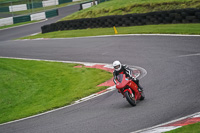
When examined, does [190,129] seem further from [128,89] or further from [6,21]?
[6,21]

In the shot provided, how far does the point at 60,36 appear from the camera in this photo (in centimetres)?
2761

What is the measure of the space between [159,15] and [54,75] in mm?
10119

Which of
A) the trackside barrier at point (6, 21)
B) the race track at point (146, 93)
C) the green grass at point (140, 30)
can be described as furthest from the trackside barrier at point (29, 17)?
the race track at point (146, 93)

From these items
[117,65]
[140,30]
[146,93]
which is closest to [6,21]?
[140,30]

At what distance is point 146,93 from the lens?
1078cm

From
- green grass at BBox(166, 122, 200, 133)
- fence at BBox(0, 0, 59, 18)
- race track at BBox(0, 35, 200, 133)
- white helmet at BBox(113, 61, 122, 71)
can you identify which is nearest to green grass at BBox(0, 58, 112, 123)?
race track at BBox(0, 35, 200, 133)

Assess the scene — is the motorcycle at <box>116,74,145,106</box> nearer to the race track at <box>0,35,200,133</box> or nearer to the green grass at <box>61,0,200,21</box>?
the race track at <box>0,35,200,133</box>

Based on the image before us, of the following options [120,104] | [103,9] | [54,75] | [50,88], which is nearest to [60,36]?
[103,9]

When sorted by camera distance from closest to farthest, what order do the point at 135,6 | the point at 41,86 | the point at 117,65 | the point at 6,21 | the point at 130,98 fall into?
the point at 130,98, the point at 117,65, the point at 41,86, the point at 135,6, the point at 6,21

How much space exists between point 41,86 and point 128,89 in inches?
233

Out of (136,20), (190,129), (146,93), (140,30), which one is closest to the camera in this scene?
(190,129)

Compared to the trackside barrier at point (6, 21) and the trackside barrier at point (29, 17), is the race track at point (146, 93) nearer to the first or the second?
the trackside barrier at point (6, 21)

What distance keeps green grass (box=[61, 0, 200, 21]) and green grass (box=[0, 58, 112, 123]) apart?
10930 mm

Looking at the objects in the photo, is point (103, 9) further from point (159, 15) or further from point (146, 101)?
point (146, 101)
